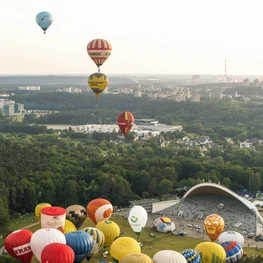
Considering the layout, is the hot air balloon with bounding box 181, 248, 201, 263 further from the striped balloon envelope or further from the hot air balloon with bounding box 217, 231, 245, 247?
the striped balloon envelope

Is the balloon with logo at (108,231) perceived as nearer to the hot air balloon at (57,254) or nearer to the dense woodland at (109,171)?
the hot air balloon at (57,254)

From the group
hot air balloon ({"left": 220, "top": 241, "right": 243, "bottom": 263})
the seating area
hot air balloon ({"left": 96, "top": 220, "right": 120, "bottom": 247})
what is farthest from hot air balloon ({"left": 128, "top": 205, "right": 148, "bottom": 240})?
the seating area

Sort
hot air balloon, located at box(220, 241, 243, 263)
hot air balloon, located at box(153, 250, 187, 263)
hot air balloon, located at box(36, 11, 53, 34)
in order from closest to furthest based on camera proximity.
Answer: hot air balloon, located at box(153, 250, 187, 263), hot air balloon, located at box(220, 241, 243, 263), hot air balloon, located at box(36, 11, 53, 34)

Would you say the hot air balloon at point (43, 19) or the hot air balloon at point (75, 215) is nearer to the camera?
the hot air balloon at point (75, 215)

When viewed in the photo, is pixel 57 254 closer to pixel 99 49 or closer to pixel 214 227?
pixel 214 227

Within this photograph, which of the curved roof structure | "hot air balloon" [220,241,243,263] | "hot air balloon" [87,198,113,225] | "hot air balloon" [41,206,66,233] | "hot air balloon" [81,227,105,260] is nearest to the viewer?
"hot air balloon" [41,206,66,233]

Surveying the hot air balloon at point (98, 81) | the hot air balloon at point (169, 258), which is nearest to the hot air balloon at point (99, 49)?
the hot air balloon at point (98, 81)
